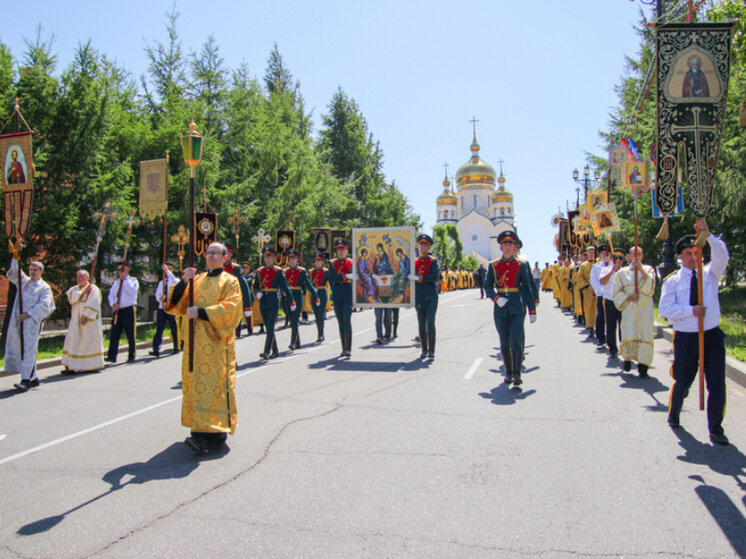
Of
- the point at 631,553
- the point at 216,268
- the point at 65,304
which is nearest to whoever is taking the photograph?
the point at 631,553

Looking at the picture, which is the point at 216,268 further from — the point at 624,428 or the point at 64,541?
the point at 624,428

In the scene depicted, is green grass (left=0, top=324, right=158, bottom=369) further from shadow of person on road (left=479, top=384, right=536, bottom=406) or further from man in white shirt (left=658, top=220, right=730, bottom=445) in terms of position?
man in white shirt (left=658, top=220, right=730, bottom=445)

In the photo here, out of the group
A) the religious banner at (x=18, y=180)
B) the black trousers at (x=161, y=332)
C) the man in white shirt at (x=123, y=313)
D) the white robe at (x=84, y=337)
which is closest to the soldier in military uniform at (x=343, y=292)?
the black trousers at (x=161, y=332)

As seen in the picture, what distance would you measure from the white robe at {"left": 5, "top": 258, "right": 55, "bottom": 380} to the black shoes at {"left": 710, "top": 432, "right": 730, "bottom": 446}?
347 inches

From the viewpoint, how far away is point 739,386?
26.9 feet

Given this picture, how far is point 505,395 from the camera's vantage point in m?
7.73

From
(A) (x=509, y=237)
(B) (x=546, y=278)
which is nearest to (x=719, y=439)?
(A) (x=509, y=237)

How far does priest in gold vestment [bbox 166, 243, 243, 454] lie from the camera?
5.42 meters

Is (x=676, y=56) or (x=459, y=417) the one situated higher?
(x=676, y=56)

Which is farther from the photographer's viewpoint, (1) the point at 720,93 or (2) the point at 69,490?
A: (1) the point at 720,93

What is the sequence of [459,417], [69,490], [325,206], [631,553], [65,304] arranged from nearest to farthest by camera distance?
[631,553] → [69,490] → [459,417] → [65,304] → [325,206]

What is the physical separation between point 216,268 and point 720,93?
5685mm

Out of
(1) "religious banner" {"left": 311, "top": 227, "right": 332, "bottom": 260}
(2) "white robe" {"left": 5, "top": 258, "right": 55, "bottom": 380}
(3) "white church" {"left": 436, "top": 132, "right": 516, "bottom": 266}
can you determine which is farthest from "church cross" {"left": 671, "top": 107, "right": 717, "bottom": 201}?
(3) "white church" {"left": 436, "top": 132, "right": 516, "bottom": 266}

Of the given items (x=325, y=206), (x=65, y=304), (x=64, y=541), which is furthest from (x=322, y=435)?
(x=325, y=206)
